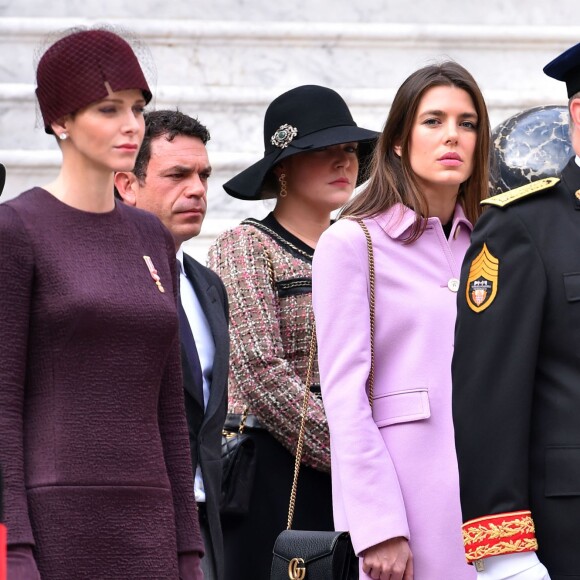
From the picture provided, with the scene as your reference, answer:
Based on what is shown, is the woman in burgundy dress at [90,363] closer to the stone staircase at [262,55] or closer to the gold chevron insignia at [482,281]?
the gold chevron insignia at [482,281]

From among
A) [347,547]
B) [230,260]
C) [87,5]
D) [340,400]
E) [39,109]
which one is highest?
[87,5]

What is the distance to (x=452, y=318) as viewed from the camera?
4387 mm

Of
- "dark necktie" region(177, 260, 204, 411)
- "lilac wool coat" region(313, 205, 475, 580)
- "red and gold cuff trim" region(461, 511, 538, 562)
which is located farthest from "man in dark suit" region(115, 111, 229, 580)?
"red and gold cuff trim" region(461, 511, 538, 562)

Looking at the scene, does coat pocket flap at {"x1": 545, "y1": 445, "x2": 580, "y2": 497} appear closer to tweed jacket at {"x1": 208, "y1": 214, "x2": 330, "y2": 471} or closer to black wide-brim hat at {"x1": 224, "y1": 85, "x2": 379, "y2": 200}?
tweed jacket at {"x1": 208, "y1": 214, "x2": 330, "y2": 471}

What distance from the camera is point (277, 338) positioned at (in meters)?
5.30

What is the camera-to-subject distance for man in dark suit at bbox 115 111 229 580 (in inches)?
191

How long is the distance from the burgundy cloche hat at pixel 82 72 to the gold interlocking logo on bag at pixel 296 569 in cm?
137

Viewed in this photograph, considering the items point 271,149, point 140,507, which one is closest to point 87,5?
point 271,149

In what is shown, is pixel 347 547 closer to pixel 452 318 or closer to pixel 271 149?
pixel 452 318

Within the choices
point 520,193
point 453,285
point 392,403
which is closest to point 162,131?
point 453,285

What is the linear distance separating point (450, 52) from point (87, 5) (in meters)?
1.85

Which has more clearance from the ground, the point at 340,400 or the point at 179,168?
the point at 179,168

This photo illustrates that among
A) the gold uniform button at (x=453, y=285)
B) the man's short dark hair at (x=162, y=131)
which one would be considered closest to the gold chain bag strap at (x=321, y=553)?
the gold uniform button at (x=453, y=285)

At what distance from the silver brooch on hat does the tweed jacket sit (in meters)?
0.35
